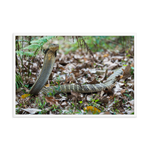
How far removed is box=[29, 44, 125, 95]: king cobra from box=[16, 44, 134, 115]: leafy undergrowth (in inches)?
5.3

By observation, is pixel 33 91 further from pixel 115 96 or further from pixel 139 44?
pixel 139 44

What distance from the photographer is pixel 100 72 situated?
5.95 m

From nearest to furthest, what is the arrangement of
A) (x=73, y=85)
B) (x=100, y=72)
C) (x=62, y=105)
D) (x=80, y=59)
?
1. (x=62, y=105)
2. (x=73, y=85)
3. (x=100, y=72)
4. (x=80, y=59)

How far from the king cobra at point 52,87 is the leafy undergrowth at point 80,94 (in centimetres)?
13

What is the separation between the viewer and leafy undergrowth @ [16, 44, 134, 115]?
418cm

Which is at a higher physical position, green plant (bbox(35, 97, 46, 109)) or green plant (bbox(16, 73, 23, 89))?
green plant (bbox(16, 73, 23, 89))

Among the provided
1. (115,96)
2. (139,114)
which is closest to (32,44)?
(115,96)

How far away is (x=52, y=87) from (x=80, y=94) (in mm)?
739

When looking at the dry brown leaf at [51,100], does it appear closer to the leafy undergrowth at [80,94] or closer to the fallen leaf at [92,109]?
the leafy undergrowth at [80,94]

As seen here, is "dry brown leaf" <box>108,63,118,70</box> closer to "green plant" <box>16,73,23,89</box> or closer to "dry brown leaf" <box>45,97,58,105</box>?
"dry brown leaf" <box>45,97,58,105</box>

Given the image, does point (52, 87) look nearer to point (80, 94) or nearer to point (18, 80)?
point (80, 94)

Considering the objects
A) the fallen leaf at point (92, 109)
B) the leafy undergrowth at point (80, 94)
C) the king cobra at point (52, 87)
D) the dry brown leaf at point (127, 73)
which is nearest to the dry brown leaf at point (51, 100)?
the leafy undergrowth at point (80, 94)

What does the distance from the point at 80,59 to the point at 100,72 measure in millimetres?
1455

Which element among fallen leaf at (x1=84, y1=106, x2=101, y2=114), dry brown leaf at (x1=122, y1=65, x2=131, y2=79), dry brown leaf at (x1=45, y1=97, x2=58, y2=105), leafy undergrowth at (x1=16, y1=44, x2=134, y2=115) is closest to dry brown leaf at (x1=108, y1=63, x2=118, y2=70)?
leafy undergrowth at (x1=16, y1=44, x2=134, y2=115)
